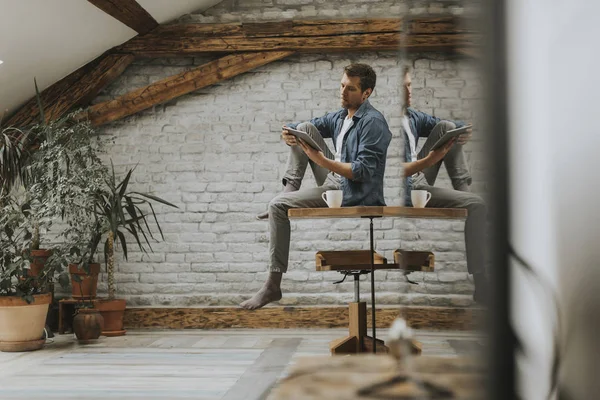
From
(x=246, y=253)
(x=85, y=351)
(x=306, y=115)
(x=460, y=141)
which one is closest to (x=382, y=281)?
(x=246, y=253)

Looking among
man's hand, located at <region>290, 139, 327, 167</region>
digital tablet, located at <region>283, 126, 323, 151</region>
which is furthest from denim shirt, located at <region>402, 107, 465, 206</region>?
man's hand, located at <region>290, 139, 327, 167</region>

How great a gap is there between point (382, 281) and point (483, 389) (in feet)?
17.9

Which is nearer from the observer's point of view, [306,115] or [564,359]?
[564,359]

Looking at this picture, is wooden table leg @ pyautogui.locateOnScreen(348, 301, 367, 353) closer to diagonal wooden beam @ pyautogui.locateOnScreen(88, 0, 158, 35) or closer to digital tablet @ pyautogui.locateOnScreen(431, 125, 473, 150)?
diagonal wooden beam @ pyautogui.locateOnScreen(88, 0, 158, 35)

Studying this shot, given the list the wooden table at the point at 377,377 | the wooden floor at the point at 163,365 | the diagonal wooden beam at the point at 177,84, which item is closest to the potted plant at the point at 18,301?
the wooden floor at the point at 163,365

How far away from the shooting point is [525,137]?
165mm

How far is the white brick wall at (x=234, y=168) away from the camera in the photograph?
5.61 meters

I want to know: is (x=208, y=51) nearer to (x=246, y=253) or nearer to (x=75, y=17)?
(x=75, y=17)

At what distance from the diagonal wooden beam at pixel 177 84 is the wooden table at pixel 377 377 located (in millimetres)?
5416

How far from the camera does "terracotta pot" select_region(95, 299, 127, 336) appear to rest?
5.18 meters

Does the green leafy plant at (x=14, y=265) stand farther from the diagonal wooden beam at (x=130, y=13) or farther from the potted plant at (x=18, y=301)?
the diagonal wooden beam at (x=130, y=13)

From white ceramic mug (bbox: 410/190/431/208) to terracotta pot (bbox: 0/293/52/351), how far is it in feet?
14.9

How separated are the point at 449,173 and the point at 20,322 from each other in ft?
15.4

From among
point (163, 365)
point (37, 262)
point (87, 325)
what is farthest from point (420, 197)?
point (37, 262)
